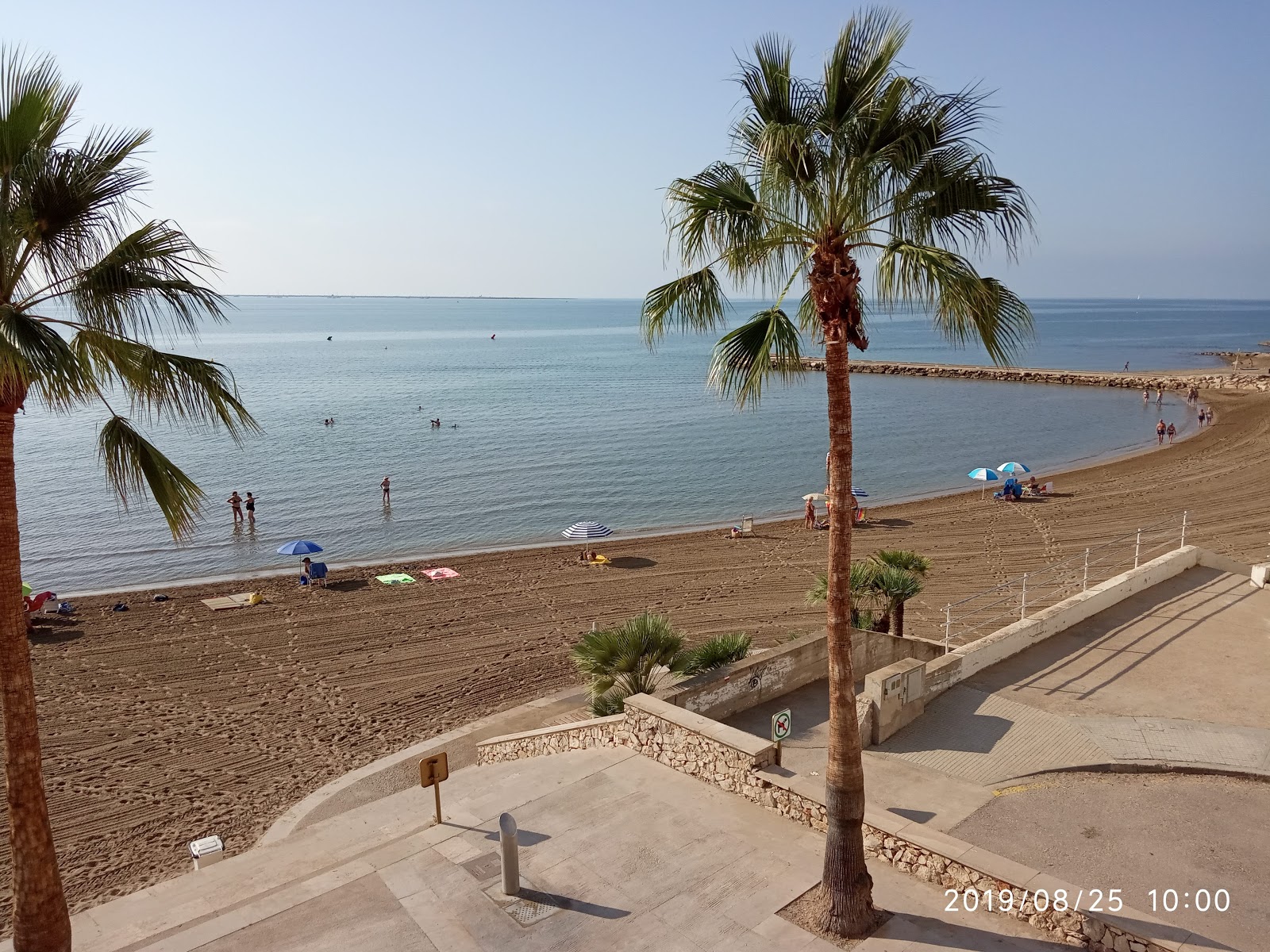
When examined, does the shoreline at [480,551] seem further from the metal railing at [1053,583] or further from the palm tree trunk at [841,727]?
the palm tree trunk at [841,727]

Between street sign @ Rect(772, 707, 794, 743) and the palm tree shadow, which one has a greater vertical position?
street sign @ Rect(772, 707, 794, 743)

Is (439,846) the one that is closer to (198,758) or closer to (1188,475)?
(198,758)

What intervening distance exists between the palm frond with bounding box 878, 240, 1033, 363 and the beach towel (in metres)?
22.1

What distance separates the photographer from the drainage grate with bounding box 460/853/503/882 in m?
7.72

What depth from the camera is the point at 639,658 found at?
1177 cm

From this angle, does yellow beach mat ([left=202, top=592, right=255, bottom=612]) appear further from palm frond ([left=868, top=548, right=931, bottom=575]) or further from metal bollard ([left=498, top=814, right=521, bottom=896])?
metal bollard ([left=498, top=814, right=521, bottom=896])

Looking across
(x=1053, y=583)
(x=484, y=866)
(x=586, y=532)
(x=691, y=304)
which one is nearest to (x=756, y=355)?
(x=691, y=304)

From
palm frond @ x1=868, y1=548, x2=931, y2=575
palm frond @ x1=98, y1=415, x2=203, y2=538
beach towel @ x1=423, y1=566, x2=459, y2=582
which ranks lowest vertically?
beach towel @ x1=423, y1=566, x2=459, y2=582

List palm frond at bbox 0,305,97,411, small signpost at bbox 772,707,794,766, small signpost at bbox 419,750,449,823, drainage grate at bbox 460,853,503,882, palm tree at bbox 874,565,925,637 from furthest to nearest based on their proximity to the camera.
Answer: palm tree at bbox 874,565,925,637 < small signpost at bbox 772,707,794,766 < small signpost at bbox 419,750,449,823 < drainage grate at bbox 460,853,503,882 < palm frond at bbox 0,305,97,411

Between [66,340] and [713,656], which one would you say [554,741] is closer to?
[713,656]

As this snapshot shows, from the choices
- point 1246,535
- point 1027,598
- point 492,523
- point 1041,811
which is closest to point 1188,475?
point 1246,535

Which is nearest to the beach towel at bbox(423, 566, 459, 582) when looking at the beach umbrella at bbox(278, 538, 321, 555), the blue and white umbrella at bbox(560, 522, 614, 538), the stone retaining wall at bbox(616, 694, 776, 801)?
the beach umbrella at bbox(278, 538, 321, 555)

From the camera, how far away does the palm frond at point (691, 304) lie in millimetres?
7410

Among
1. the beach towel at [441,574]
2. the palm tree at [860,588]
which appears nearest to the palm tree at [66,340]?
the palm tree at [860,588]
